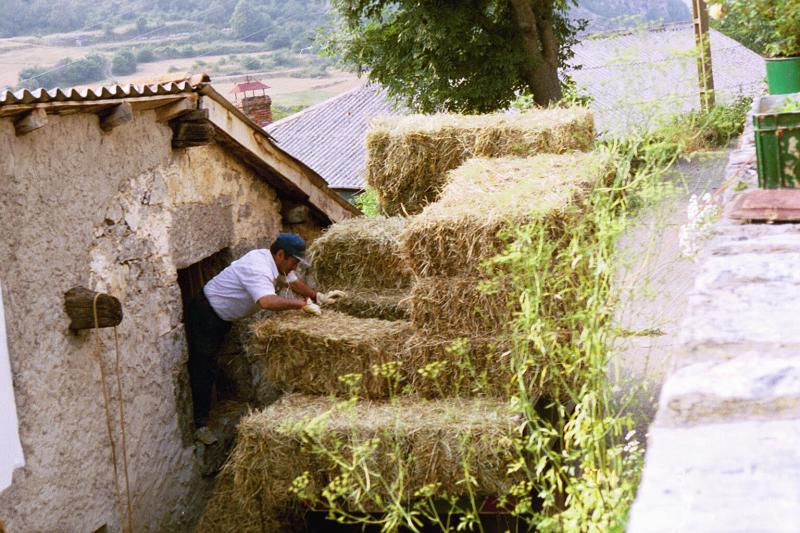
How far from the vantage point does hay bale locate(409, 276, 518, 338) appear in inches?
202

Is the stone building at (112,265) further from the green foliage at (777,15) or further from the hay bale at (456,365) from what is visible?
the green foliage at (777,15)

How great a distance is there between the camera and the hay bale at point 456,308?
5.14m

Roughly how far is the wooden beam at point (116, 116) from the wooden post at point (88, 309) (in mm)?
955

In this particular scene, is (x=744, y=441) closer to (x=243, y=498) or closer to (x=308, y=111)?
(x=243, y=498)

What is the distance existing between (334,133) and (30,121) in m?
24.9

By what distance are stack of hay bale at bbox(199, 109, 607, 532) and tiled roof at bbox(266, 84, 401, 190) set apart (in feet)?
65.7

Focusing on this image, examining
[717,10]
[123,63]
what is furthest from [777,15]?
[123,63]

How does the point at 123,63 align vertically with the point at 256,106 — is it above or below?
above

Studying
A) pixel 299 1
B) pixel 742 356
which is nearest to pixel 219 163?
pixel 742 356

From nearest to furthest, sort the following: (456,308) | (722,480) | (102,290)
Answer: (722,480), (456,308), (102,290)

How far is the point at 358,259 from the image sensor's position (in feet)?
22.7

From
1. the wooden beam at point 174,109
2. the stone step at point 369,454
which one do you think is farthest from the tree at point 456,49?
the stone step at point 369,454

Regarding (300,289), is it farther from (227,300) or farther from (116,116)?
(116,116)

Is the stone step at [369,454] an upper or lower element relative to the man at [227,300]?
lower
